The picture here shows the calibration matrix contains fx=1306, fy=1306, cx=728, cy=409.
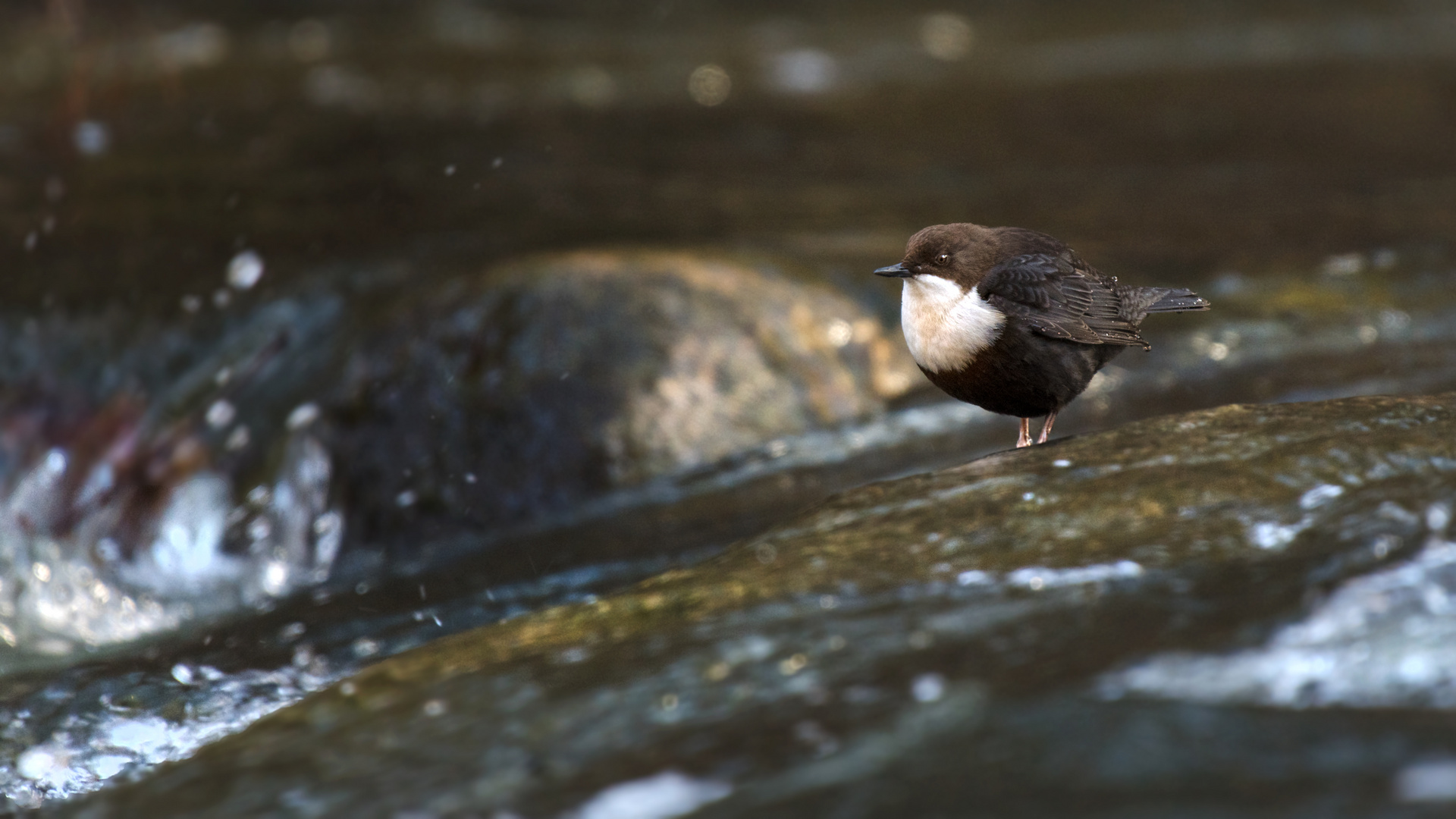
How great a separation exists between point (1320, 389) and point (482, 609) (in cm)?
341

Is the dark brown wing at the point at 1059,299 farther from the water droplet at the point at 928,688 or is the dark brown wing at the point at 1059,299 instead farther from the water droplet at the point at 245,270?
the water droplet at the point at 245,270

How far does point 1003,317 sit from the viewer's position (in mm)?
3580

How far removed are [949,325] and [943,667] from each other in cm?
133

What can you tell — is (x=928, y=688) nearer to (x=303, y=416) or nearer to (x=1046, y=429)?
(x=1046, y=429)

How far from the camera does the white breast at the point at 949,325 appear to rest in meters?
3.56

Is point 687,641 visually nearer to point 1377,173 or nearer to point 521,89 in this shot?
point 1377,173

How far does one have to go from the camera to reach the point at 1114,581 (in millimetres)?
2707

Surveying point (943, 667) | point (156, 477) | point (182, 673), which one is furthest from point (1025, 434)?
point (156, 477)

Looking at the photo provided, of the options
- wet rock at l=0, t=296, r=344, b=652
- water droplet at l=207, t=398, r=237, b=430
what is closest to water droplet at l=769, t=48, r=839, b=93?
wet rock at l=0, t=296, r=344, b=652

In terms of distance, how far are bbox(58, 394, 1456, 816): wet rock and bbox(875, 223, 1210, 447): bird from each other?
13.4 inches

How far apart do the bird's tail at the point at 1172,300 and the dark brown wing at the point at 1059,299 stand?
0.37ft

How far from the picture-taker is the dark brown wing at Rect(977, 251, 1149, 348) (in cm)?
361

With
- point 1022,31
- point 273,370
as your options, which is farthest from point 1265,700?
point 1022,31

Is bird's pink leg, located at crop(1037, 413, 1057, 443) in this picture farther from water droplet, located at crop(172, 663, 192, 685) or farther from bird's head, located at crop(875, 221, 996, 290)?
water droplet, located at crop(172, 663, 192, 685)
